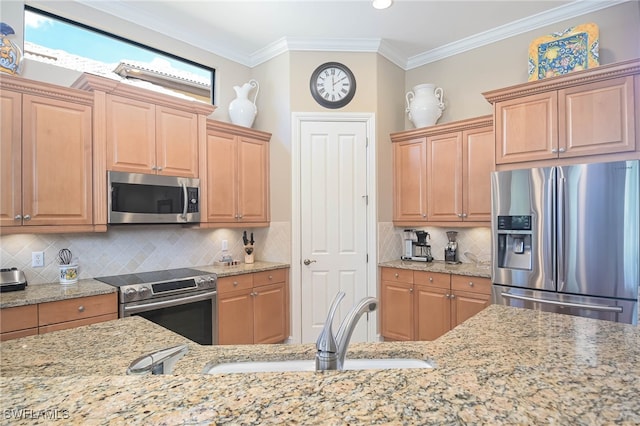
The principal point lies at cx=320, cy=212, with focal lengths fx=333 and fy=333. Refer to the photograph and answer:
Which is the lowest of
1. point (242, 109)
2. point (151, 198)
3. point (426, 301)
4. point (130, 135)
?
point (426, 301)

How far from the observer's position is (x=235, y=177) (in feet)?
10.9

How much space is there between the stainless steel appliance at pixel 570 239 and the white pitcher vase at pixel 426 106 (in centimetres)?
113

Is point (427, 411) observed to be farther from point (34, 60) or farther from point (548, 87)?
point (34, 60)

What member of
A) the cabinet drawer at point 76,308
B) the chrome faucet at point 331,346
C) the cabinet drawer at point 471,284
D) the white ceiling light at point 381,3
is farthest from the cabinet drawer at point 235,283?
the white ceiling light at point 381,3

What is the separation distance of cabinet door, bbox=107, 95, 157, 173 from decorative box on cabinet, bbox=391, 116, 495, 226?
2.38 m

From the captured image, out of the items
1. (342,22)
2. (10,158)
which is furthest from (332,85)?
(10,158)

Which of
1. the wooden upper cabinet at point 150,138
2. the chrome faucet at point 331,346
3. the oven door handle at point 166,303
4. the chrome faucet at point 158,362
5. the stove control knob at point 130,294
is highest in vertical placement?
the wooden upper cabinet at point 150,138

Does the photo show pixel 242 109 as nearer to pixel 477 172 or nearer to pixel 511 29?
pixel 477 172

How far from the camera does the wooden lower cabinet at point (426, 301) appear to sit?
2857 millimetres

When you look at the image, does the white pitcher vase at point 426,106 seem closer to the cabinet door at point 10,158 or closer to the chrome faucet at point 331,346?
the chrome faucet at point 331,346

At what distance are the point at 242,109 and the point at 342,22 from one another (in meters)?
1.30

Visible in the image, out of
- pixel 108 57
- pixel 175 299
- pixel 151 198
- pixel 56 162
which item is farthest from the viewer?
pixel 108 57

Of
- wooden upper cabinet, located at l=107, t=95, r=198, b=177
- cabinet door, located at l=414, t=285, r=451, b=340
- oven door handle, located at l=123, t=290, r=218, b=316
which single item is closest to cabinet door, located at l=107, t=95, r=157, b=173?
wooden upper cabinet, located at l=107, t=95, r=198, b=177

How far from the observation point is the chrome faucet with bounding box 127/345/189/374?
847 millimetres
